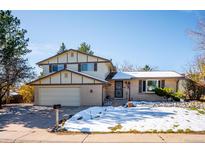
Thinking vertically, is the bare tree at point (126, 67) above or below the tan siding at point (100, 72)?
above

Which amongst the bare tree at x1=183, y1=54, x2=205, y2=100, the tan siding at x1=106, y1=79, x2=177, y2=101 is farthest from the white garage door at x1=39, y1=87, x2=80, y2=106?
the bare tree at x1=183, y1=54, x2=205, y2=100

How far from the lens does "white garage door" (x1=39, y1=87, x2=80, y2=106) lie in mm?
17688

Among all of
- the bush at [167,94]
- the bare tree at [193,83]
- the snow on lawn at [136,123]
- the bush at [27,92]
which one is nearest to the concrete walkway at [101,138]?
the snow on lawn at [136,123]

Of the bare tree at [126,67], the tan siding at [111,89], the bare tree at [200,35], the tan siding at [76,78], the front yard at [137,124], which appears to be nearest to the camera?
the front yard at [137,124]

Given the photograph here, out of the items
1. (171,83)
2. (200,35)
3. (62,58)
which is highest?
(200,35)

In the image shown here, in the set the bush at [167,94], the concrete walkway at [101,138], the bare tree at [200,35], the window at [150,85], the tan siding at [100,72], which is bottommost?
the concrete walkway at [101,138]

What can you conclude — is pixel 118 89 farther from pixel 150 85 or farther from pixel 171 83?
pixel 171 83

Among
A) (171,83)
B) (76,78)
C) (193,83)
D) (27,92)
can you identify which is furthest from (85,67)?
(193,83)

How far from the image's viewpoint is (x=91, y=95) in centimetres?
1756

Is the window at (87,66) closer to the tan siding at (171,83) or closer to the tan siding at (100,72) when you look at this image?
the tan siding at (100,72)

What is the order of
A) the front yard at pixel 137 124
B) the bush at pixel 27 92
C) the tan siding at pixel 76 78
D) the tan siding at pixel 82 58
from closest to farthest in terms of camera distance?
the front yard at pixel 137 124
the tan siding at pixel 76 78
the tan siding at pixel 82 58
the bush at pixel 27 92

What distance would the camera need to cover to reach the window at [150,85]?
65.7 ft

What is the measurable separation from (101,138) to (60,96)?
38.1 ft
